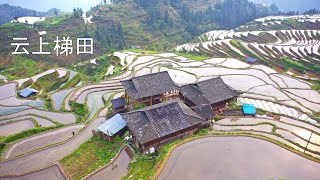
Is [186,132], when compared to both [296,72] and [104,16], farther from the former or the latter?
[104,16]

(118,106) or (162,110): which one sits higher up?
(162,110)

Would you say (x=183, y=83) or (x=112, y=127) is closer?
(x=112, y=127)

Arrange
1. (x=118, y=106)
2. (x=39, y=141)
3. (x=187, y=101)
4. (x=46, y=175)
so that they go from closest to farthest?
(x=46, y=175) < (x=39, y=141) < (x=187, y=101) < (x=118, y=106)

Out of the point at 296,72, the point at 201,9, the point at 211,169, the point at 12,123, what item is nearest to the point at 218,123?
the point at 211,169

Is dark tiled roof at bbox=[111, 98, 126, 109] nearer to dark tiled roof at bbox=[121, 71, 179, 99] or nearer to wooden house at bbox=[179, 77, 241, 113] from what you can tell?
dark tiled roof at bbox=[121, 71, 179, 99]

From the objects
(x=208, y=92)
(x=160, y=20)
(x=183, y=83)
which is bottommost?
Result: (x=183, y=83)

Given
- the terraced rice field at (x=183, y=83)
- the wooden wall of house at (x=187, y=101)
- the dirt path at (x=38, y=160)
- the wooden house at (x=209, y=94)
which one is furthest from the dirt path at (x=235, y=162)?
the dirt path at (x=38, y=160)

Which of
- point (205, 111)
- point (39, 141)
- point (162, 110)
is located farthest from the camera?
point (205, 111)

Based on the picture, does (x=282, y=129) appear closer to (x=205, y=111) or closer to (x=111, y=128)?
(x=205, y=111)

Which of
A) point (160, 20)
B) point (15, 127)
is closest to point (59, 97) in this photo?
point (15, 127)
